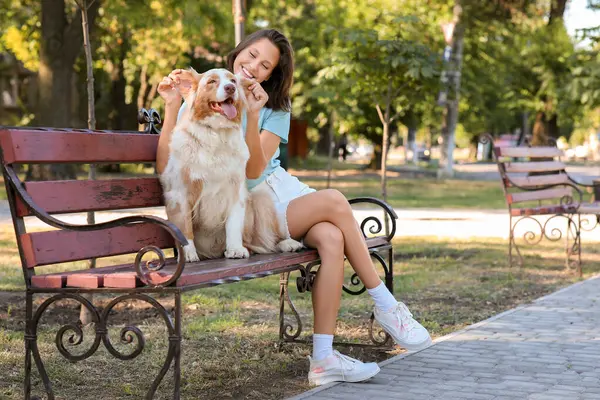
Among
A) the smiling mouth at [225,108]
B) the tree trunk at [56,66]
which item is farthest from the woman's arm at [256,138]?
the tree trunk at [56,66]

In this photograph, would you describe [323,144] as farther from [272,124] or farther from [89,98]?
[272,124]

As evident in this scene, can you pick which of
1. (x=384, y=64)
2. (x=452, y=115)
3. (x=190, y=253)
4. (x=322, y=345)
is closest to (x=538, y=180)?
(x=384, y=64)

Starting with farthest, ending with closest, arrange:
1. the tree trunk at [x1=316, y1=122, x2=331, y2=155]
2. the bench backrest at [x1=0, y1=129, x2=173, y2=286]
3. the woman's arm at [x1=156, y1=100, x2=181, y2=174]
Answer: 1. the tree trunk at [x1=316, y1=122, x2=331, y2=155]
2. the woman's arm at [x1=156, y1=100, x2=181, y2=174]
3. the bench backrest at [x1=0, y1=129, x2=173, y2=286]

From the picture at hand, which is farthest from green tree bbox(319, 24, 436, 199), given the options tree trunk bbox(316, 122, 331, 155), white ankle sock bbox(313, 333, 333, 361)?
tree trunk bbox(316, 122, 331, 155)

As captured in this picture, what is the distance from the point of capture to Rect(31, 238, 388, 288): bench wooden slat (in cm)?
386

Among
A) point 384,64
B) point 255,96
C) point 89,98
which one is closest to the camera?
point 255,96

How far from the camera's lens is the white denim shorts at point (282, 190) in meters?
4.98

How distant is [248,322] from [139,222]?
113 inches

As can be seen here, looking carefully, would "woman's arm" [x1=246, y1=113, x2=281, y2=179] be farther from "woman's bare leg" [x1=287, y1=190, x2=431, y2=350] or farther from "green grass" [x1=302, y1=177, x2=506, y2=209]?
"green grass" [x1=302, y1=177, x2=506, y2=209]

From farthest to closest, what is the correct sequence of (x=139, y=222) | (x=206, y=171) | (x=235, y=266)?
(x=206, y=171) → (x=235, y=266) → (x=139, y=222)

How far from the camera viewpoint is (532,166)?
33.2ft

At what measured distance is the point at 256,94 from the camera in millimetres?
4633

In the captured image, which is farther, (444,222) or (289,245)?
(444,222)

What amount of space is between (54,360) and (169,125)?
1607 millimetres
